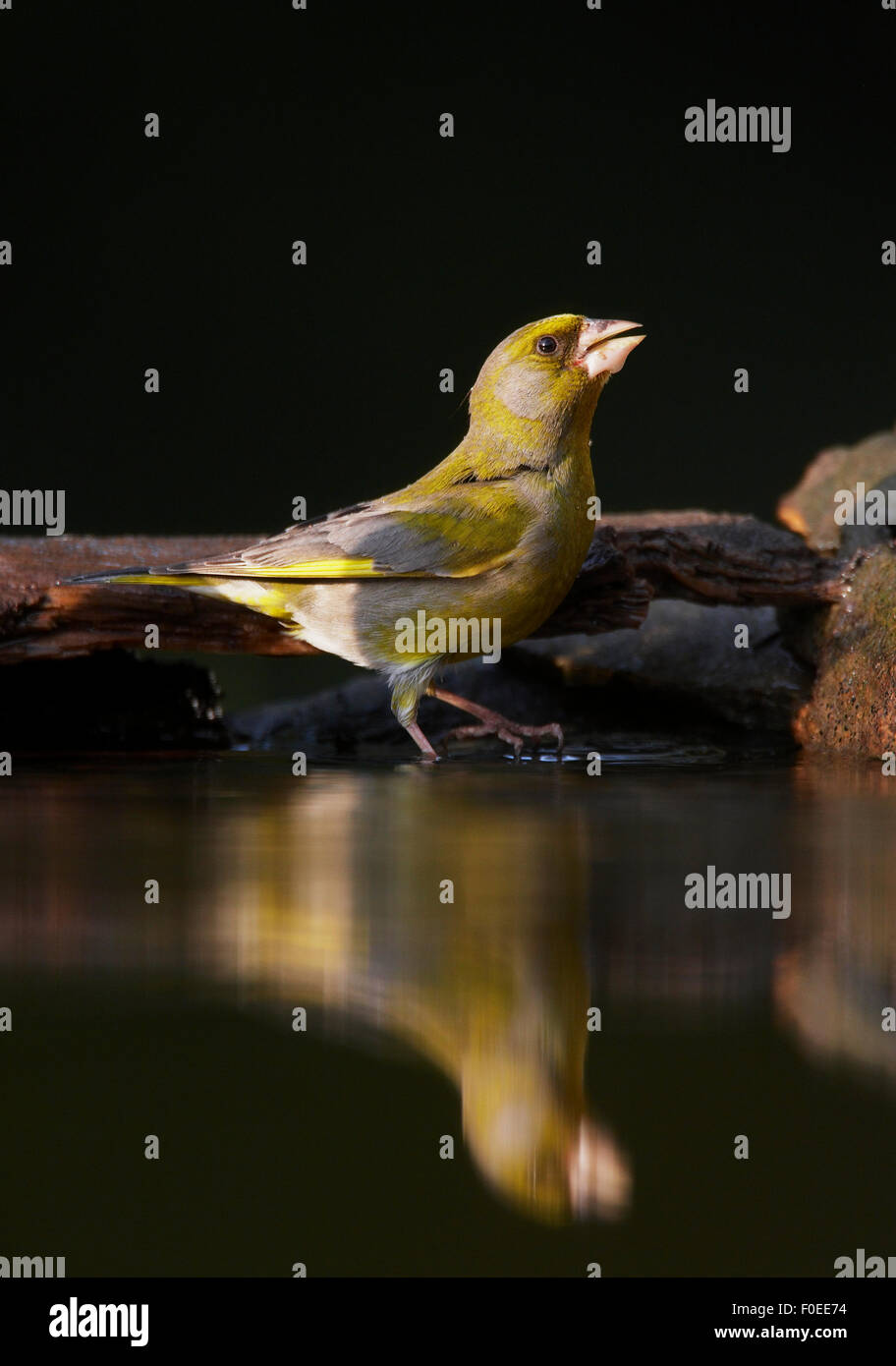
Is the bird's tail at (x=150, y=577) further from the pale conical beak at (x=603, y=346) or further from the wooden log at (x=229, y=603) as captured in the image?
the pale conical beak at (x=603, y=346)

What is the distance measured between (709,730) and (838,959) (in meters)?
3.82

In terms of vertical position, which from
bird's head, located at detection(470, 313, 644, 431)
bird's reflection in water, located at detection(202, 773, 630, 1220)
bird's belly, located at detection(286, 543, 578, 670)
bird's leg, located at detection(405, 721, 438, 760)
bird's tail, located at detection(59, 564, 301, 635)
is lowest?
bird's reflection in water, located at detection(202, 773, 630, 1220)

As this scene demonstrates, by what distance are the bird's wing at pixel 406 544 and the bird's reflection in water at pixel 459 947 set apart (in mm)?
1051

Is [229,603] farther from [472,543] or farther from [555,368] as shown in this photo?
[555,368]

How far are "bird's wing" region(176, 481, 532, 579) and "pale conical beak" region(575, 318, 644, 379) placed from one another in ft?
1.60

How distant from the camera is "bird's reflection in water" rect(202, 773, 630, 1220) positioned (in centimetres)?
170

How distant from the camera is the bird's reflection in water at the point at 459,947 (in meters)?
1.70

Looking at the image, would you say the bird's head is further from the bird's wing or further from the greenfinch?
the bird's wing

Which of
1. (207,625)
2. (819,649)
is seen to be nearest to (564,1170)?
(207,625)

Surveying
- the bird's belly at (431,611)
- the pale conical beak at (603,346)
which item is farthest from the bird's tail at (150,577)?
the pale conical beak at (603,346)

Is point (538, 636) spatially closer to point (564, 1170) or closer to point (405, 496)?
point (405, 496)

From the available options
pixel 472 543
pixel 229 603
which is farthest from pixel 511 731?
pixel 229 603

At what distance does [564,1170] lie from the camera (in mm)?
1626

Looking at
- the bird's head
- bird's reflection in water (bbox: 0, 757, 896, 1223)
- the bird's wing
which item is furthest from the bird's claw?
the bird's head
